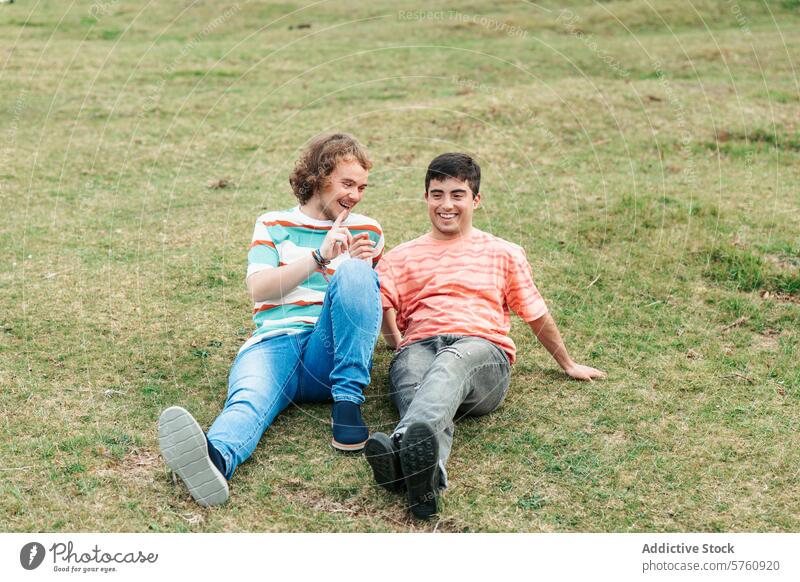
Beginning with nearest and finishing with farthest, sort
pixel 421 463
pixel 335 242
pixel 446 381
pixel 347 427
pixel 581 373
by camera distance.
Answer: pixel 421 463
pixel 446 381
pixel 347 427
pixel 335 242
pixel 581 373

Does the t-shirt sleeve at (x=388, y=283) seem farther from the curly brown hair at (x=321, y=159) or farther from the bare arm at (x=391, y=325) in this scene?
the curly brown hair at (x=321, y=159)

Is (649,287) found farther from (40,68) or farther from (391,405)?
(40,68)

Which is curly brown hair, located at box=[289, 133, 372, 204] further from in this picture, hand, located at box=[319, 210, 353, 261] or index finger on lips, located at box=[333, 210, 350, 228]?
hand, located at box=[319, 210, 353, 261]

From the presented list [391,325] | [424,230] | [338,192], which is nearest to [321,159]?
[338,192]

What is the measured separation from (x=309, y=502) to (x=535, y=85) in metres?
10.3

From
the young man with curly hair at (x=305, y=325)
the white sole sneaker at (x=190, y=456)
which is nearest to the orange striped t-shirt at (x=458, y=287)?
the young man with curly hair at (x=305, y=325)

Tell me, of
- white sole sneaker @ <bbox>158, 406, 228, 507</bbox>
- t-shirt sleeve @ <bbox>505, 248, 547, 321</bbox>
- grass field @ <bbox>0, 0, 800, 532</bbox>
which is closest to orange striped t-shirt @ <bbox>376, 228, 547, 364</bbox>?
t-shirt sleeve @ <bbox>505, 248, 547, 321</bbox>

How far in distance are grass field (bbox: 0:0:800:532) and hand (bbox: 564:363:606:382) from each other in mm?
77

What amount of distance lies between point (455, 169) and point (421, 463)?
1.85 meters

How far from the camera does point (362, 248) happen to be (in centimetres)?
463

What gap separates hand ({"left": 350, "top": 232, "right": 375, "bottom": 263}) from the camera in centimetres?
462

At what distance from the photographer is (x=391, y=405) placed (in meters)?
5.02

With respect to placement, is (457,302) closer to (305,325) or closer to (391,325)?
(391,325)
